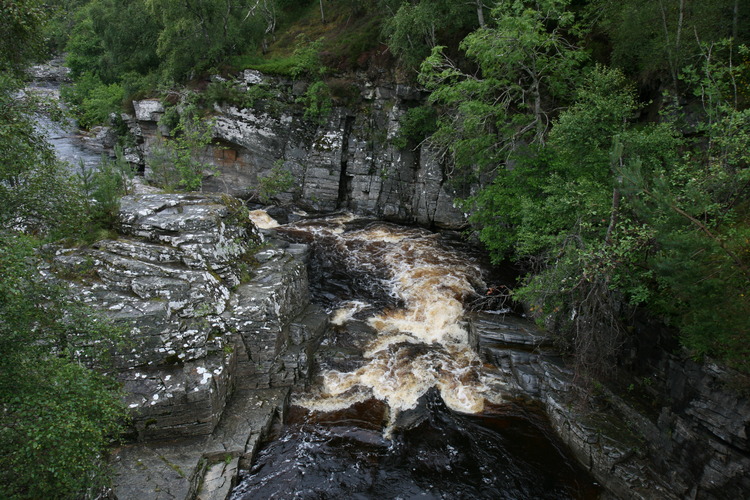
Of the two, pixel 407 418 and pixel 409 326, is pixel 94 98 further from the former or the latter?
pixel 407 418

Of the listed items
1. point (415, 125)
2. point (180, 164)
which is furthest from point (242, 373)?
point (415, 125)

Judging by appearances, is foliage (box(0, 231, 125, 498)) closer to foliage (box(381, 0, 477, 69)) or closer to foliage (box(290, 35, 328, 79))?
foliage (box(381, 0, 477, 69))

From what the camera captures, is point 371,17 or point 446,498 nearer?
point 446,498

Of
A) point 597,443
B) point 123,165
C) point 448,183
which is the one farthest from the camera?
point 448,183

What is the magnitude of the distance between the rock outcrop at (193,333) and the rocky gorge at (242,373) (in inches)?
1.4

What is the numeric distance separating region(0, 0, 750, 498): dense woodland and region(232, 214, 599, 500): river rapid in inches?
106

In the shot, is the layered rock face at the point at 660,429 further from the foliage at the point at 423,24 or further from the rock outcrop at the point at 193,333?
the foliage at the point at 423,24

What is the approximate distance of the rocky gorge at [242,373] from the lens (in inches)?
368

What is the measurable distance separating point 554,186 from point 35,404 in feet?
46.5

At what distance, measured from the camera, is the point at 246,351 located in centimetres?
1286

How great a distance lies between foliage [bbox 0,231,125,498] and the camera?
5.73 m

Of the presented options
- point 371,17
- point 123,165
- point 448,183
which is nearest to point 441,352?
point 448,183

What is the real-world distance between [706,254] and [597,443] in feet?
18.7

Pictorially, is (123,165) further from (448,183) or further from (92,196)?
(448,183)
